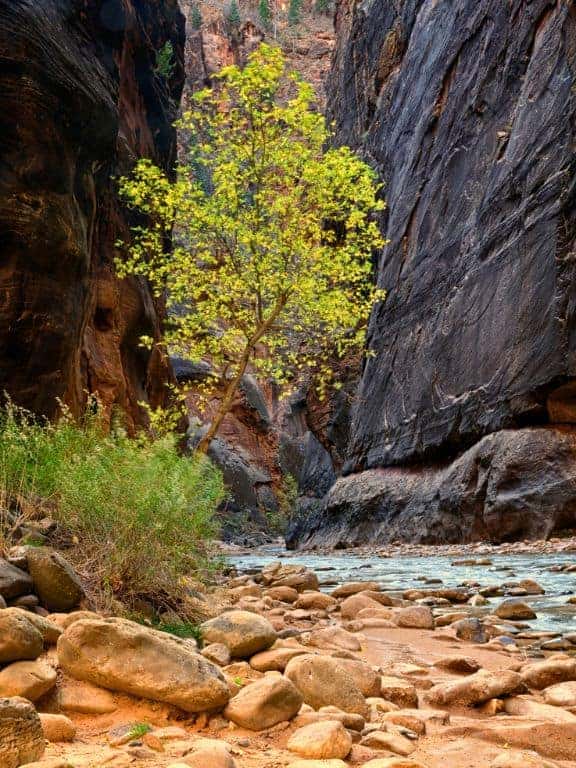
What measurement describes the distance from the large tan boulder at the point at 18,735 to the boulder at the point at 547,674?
247 cm

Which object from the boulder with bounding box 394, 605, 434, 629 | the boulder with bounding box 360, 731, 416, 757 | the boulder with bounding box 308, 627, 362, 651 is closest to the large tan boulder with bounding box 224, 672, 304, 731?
the boulder with bounding box 360, 731, 416, 757

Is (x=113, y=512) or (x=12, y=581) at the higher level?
(x=113, y=512)

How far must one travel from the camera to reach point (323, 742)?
2.32 m

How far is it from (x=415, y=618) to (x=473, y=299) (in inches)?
517

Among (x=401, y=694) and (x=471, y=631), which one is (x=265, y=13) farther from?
(x=401, y=694)

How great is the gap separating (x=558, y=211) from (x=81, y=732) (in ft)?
46.4

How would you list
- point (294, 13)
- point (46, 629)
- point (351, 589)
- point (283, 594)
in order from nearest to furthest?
point (46, 629)
point (283, 594)
point (351, 589)
point (294, 13)

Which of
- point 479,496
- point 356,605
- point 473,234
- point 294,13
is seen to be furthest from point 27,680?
point 294,13

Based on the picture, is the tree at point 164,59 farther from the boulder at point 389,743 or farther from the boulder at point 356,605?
the boulder at point 389,743

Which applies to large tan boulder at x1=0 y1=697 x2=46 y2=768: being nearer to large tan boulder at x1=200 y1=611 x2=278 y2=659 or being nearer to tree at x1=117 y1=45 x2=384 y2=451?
large tan boulder at x1=200 y1=611 x2=278 y2=659

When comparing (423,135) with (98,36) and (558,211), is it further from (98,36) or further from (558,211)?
(98,36)

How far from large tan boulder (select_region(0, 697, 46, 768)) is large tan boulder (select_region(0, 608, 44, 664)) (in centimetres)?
67

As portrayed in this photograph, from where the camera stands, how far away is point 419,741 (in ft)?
8.50

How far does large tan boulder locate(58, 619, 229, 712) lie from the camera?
2.60m
